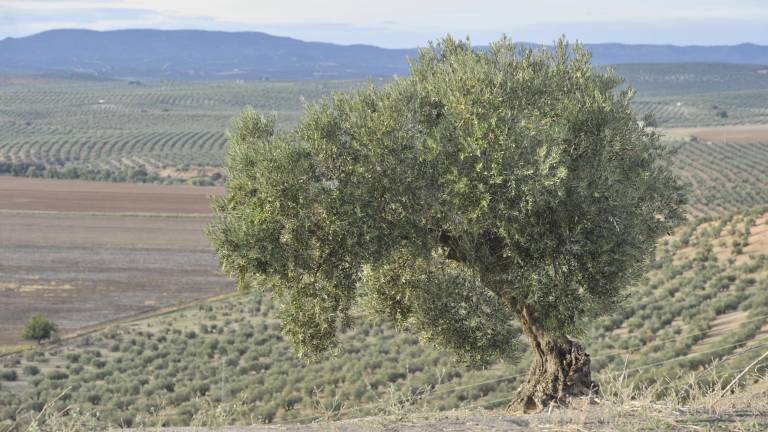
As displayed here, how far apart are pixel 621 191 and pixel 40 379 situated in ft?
87.4

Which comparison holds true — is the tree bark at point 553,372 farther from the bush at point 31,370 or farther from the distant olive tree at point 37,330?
the distant olive tree at point 37,330

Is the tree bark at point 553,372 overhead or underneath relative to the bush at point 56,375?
overhead

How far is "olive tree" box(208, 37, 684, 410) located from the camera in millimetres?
13695

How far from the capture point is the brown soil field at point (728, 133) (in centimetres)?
13527

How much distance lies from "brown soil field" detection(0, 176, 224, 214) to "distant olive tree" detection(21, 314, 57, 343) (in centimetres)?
4275

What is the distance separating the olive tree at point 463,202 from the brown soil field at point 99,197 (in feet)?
234

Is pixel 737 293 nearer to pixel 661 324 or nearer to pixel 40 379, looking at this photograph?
pixel 661 324

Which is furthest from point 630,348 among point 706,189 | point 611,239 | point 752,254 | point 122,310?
point 706,189

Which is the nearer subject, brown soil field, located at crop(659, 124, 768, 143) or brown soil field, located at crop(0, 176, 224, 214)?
brown soil field, located at crop(0, 176, 224, 214)

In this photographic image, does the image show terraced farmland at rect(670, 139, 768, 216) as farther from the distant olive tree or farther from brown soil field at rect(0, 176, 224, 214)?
brown soil field at rect(0, 176, 224, 214)

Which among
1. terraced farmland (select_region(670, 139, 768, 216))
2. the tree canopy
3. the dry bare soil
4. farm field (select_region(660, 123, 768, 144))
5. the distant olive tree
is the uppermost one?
the tree canopy

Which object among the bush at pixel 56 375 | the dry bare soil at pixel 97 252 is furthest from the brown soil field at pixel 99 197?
the bush at pixel 56 375

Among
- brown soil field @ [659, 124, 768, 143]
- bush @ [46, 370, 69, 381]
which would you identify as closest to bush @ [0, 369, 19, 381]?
bush @ [46, 370, 69, 381]

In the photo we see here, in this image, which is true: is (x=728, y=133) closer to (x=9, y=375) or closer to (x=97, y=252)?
(x=97, y=252)
